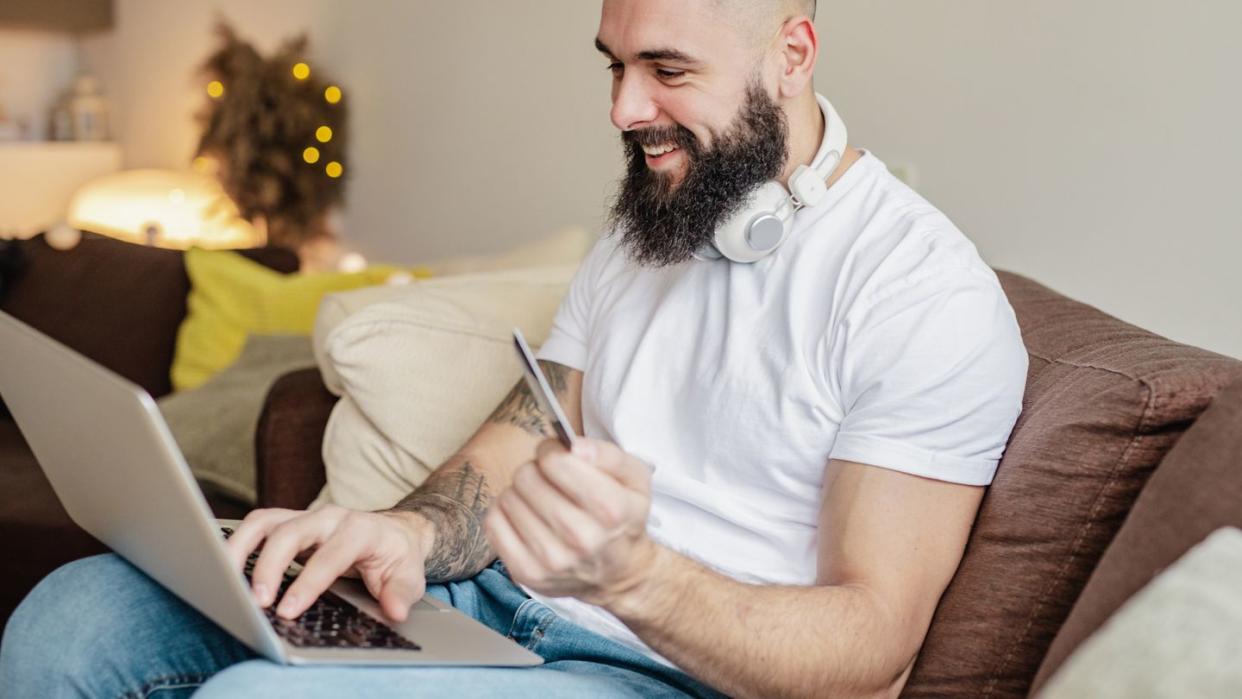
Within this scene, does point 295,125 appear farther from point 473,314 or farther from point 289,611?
point 289,611

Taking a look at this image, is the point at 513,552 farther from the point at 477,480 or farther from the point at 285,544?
the point at 477,480

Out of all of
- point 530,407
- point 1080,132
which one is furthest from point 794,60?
point 1080,132

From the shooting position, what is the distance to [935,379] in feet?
3.54

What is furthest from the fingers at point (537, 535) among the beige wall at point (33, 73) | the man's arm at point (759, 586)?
the beige wall at point (33, 73)

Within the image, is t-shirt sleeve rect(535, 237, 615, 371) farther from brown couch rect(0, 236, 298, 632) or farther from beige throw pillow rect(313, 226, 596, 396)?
brown couch rect(0, 236, 298, 632)

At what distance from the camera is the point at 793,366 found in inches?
46.8

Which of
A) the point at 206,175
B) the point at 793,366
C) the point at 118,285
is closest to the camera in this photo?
the point at 793,366

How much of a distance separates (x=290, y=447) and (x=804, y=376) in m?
0.83

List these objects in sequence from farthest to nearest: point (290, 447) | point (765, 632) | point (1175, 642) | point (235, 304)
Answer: point (235, 304), point (290, 447), point (765, 632), point (1175, 642)

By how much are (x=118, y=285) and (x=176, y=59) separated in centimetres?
176

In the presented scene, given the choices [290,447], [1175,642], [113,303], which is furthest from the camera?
[113,303]

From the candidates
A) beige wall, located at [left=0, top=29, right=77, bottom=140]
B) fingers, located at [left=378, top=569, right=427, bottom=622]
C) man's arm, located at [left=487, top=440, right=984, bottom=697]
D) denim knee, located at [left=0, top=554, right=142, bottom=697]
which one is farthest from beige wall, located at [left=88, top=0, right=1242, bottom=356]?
beige wall, located at [left=0, top=29, right=77, bottom=140]

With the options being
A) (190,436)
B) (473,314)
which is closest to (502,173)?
(190,436)

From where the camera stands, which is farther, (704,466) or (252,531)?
(704,466)
